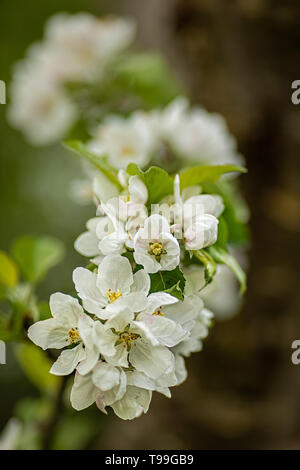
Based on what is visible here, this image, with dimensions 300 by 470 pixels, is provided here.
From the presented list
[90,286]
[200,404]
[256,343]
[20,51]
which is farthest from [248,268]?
[20,51]

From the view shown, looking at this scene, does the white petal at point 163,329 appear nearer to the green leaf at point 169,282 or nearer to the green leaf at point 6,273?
the green leaf at point 169,282

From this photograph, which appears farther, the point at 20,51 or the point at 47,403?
the point at 20,51

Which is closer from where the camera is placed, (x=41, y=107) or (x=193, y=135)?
(x=193, y=135)

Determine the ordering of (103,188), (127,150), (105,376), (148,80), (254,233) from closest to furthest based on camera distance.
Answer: (105,376) < (103,188) < (127,150) < (148,80) < (254,233)

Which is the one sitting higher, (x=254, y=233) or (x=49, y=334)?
(x=254, y=233)

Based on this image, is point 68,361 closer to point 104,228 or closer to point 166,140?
point 104,228

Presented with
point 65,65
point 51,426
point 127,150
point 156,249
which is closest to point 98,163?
point 156,249

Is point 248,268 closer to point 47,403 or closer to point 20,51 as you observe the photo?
point 47,403
